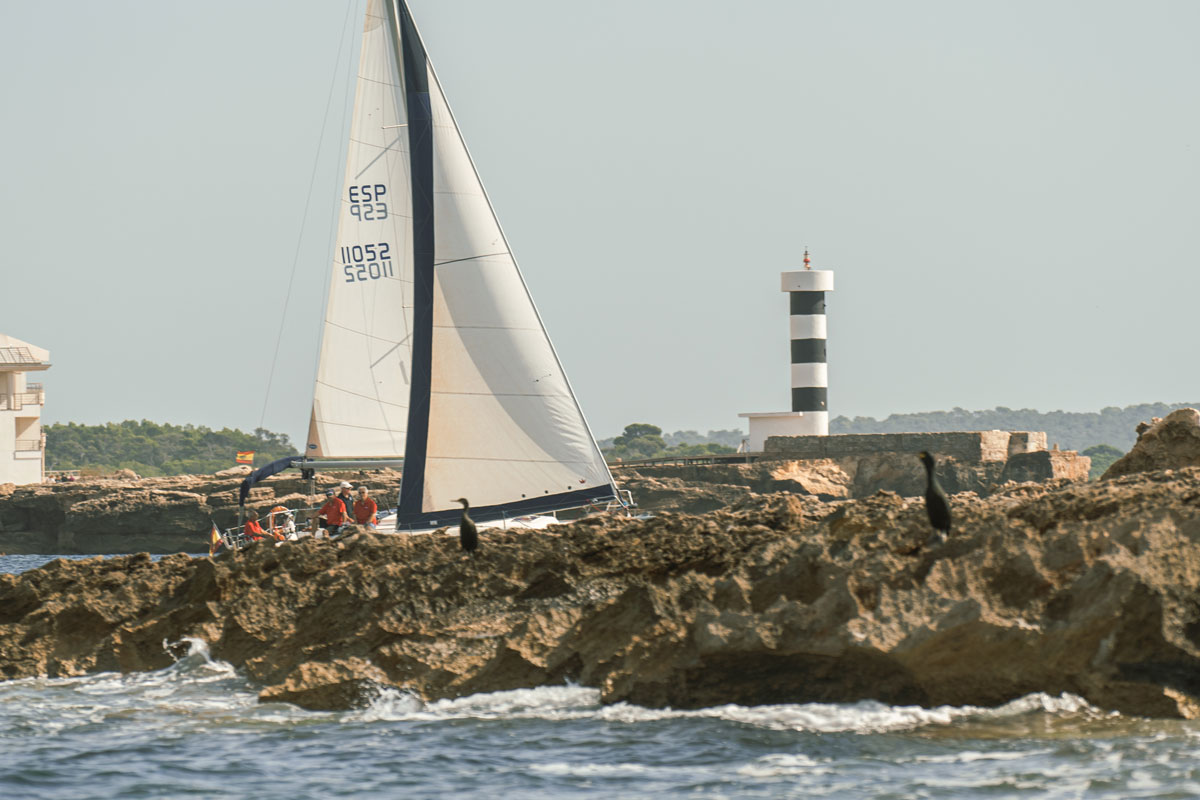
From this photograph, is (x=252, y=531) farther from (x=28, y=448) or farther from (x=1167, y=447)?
(x=28, y=448)

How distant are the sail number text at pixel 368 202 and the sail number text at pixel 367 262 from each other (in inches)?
15.1

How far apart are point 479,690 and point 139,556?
209 inches

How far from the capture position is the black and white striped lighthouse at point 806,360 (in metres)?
37.9

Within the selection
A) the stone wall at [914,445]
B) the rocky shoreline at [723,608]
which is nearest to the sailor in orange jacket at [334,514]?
the rocky shoreline at [723,608]

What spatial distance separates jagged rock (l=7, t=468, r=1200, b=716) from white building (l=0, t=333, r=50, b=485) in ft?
121

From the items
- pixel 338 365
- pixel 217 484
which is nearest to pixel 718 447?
pixel 217 484

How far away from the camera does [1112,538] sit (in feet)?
29.9

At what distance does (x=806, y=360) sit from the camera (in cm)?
3834

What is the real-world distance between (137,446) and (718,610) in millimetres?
98511

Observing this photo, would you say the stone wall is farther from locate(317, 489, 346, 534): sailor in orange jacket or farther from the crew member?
locate(317, 489, 346, 534): sailor in orange jacket

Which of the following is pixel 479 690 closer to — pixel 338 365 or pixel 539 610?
pixel 539 610

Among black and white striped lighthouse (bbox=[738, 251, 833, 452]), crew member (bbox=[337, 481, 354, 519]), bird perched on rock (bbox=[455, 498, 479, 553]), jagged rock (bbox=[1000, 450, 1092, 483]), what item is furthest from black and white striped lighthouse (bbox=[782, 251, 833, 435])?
bird perched on rock (bbox=[455, 498, 479, 553])

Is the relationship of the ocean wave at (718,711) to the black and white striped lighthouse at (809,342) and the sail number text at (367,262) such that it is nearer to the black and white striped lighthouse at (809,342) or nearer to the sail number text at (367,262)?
the sail number text at (367,262)

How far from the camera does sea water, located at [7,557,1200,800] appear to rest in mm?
8070
